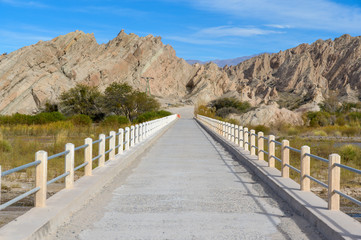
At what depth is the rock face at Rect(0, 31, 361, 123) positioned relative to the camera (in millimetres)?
104750

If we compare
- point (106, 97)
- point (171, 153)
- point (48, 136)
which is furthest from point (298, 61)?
point (171, 153)

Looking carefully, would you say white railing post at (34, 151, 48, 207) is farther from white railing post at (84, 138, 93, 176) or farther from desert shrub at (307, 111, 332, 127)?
desert shrub at (307, 111, 332, 127)

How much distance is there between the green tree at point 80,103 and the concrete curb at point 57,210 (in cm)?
6763

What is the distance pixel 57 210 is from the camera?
7.25 meters

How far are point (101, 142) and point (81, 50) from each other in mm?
116221

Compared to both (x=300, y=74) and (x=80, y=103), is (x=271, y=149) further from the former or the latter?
(x=300, y=74)

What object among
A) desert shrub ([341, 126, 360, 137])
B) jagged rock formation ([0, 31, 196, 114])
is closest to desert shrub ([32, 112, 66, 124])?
desert shrub ([341, 126, 360, 137])

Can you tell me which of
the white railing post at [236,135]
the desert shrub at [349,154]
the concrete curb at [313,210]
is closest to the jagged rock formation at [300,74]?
the desert shrub at [349,154]

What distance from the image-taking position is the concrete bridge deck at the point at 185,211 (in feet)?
21.9

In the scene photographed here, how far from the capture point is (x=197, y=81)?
14788 centimetres

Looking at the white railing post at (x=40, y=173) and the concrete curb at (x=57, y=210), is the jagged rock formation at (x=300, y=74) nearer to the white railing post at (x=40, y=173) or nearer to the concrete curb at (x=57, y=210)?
the concrete curb at (x=57, y=210)

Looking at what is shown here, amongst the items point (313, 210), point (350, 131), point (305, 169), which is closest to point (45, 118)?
point (350, 131)

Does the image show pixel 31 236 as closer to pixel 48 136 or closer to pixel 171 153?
pixel 171 153

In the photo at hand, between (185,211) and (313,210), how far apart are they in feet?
7.04
